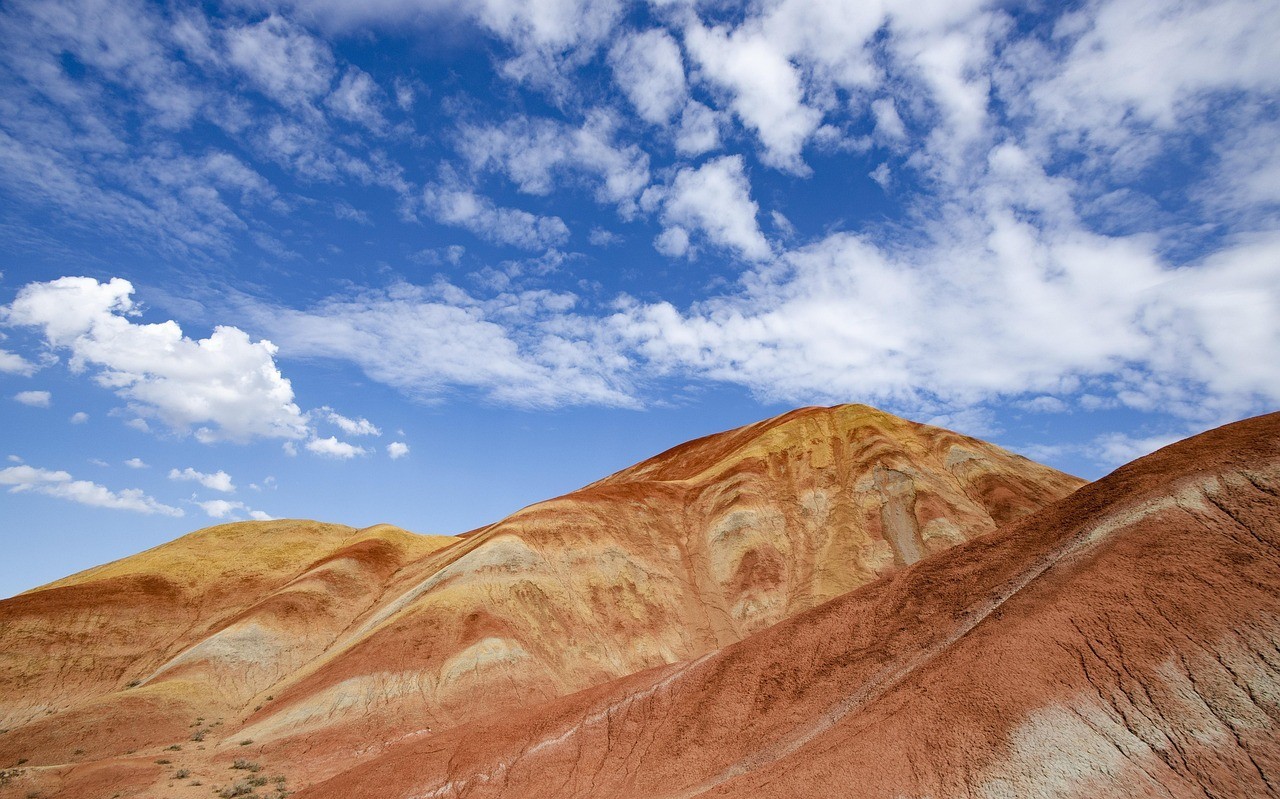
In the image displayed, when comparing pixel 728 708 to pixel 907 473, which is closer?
pixel 728 708

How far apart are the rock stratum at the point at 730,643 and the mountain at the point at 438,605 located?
22 centimetres

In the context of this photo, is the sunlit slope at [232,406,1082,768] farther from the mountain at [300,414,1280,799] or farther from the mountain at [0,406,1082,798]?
the mountain at [300,414,1280,799]

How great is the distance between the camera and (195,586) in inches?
2120

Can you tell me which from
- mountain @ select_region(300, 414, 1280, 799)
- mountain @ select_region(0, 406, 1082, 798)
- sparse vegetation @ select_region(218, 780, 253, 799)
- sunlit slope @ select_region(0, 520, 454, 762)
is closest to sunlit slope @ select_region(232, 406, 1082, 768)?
mountain @ select_region(0, 406, 1082, 798)

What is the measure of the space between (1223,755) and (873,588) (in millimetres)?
12141

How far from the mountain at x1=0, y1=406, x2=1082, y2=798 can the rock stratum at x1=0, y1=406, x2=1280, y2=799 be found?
0.71ft

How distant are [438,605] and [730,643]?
18491 mm

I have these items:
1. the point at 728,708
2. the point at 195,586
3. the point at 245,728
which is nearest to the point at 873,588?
the point at 728,708

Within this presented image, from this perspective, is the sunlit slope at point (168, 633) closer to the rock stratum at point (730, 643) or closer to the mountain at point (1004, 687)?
the rock stratum at point (730, 643)

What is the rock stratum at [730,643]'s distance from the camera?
14.4m

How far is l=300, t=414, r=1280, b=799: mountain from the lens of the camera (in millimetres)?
13375

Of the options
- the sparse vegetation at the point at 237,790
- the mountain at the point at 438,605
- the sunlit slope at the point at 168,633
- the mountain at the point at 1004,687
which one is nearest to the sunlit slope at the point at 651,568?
the mountain at the point at 438,605

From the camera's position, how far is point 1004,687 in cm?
1538

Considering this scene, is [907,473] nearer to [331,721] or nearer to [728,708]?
[728,708]
